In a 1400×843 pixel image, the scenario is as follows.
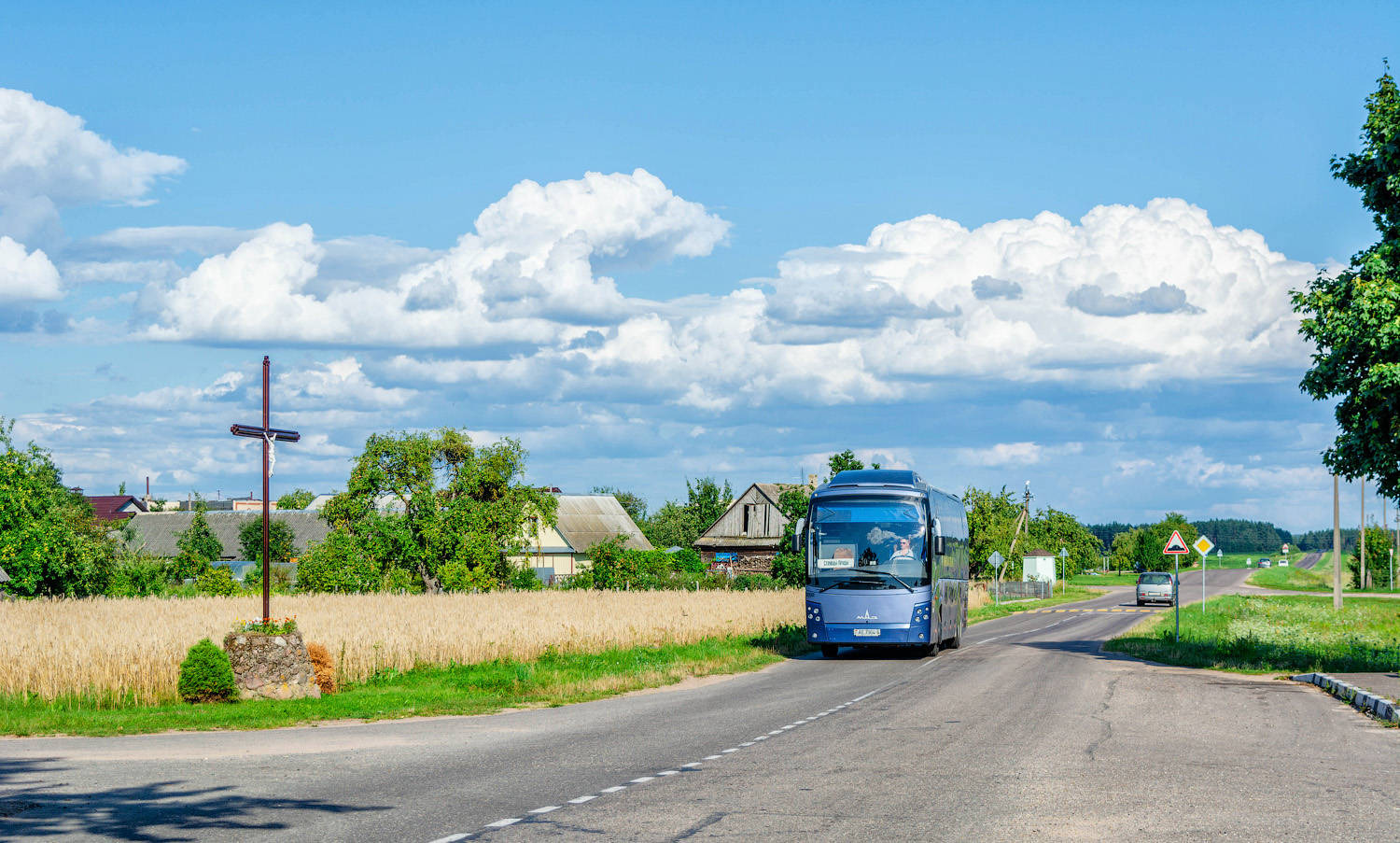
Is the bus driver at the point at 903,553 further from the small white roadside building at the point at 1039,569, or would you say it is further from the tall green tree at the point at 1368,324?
the small white roadside building at the point at 1039,569

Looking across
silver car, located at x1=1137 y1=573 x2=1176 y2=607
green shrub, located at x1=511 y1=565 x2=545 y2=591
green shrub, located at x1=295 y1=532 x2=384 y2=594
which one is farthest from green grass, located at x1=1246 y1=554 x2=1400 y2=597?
green shrub, located at x1=295 y1=532 x2=384 y2=594

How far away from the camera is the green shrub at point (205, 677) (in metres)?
18.9

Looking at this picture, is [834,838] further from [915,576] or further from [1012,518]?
[1012,518]

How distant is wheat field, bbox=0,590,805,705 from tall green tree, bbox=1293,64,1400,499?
663 inches

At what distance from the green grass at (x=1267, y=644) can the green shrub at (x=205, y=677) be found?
18.3m

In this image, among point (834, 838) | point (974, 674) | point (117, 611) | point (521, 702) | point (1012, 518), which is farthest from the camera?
point (1012, 518)

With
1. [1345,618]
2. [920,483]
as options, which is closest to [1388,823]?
[920,483]

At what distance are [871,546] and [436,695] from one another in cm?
1041

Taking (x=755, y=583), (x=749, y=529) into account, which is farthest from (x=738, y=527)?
(x=755, y=583)

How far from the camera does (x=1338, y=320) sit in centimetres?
2072

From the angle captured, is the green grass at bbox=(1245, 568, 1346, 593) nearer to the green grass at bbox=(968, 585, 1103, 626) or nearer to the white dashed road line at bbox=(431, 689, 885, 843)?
the green grass at bbox=(968, 585, 1103, 626)

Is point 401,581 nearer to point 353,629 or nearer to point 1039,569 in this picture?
point 353,629

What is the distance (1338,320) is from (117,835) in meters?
19.4

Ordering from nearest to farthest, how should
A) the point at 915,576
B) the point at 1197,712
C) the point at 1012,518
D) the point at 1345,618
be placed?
the point at 1197,712 → the point at 915,576 → the point at 1345,618 → the point at 1012,518
